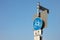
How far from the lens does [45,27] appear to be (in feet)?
97.8

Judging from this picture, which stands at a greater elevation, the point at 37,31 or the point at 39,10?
the point at 39,10

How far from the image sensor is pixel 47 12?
30188 mm

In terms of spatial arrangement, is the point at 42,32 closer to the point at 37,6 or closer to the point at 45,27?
the point at 45,27

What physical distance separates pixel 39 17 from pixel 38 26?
34.9 inches

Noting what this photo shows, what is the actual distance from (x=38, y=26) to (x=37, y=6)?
187cm

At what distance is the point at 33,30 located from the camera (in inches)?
1195

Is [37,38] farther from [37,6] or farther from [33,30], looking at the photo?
[37,6]

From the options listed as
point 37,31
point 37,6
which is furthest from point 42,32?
point 37,6

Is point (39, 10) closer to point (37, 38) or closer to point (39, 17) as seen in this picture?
point (39, 17)

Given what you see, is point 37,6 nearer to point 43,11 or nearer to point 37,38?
point 43,11

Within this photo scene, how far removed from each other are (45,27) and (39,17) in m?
1.14

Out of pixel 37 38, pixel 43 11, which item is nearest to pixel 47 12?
pixel 43 11

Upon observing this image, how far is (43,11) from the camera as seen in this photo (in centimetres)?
3008

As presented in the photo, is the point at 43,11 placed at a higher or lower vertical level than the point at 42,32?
higher
